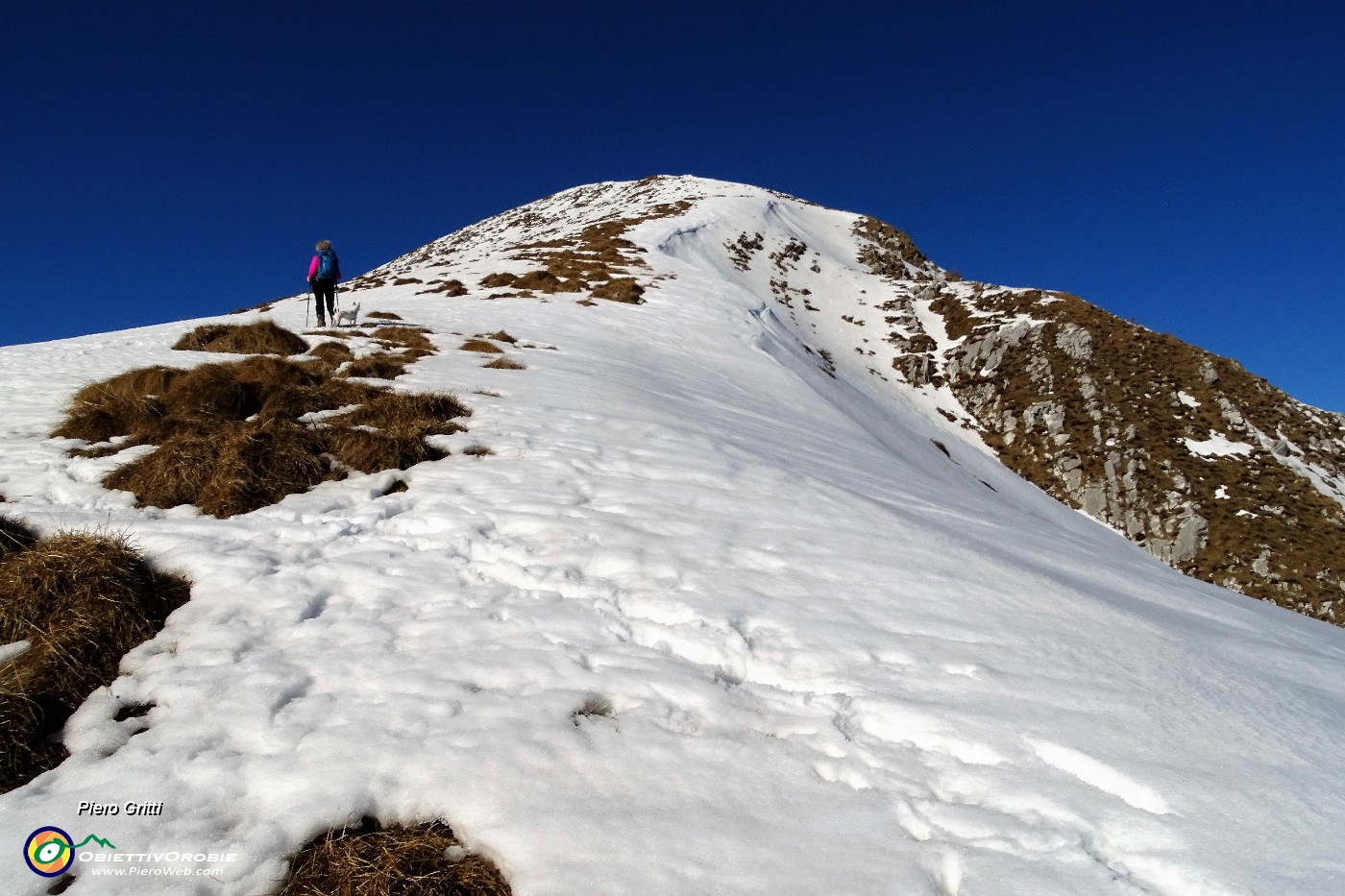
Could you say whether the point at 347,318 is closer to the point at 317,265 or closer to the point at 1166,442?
the point at 317,265

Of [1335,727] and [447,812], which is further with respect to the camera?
[1335,727]

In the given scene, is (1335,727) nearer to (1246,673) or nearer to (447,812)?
(1246,673)

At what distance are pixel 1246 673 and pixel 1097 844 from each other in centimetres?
288

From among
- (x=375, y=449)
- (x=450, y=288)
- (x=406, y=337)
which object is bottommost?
(x=375, y=449)

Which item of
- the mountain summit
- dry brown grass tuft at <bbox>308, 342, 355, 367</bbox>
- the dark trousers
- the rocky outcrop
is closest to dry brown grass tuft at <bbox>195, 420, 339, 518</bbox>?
dry brown grass tuft at <bbox>308, 342, 355, 367</bbox>

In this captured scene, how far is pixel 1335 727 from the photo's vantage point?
372 centimetres

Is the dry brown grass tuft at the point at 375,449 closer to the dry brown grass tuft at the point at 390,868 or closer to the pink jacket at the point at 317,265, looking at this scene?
the dry brown grass tuft at the point at 390,868

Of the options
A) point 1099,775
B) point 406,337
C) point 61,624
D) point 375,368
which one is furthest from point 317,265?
point 1099,775

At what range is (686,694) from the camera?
350 centimetres

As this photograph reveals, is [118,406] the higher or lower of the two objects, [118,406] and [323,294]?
the lower

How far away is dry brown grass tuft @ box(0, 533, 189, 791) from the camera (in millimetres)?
2879

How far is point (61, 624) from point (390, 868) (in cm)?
282

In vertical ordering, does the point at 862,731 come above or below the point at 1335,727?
below

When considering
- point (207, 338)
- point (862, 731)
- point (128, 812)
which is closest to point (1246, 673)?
point (862, 731)
